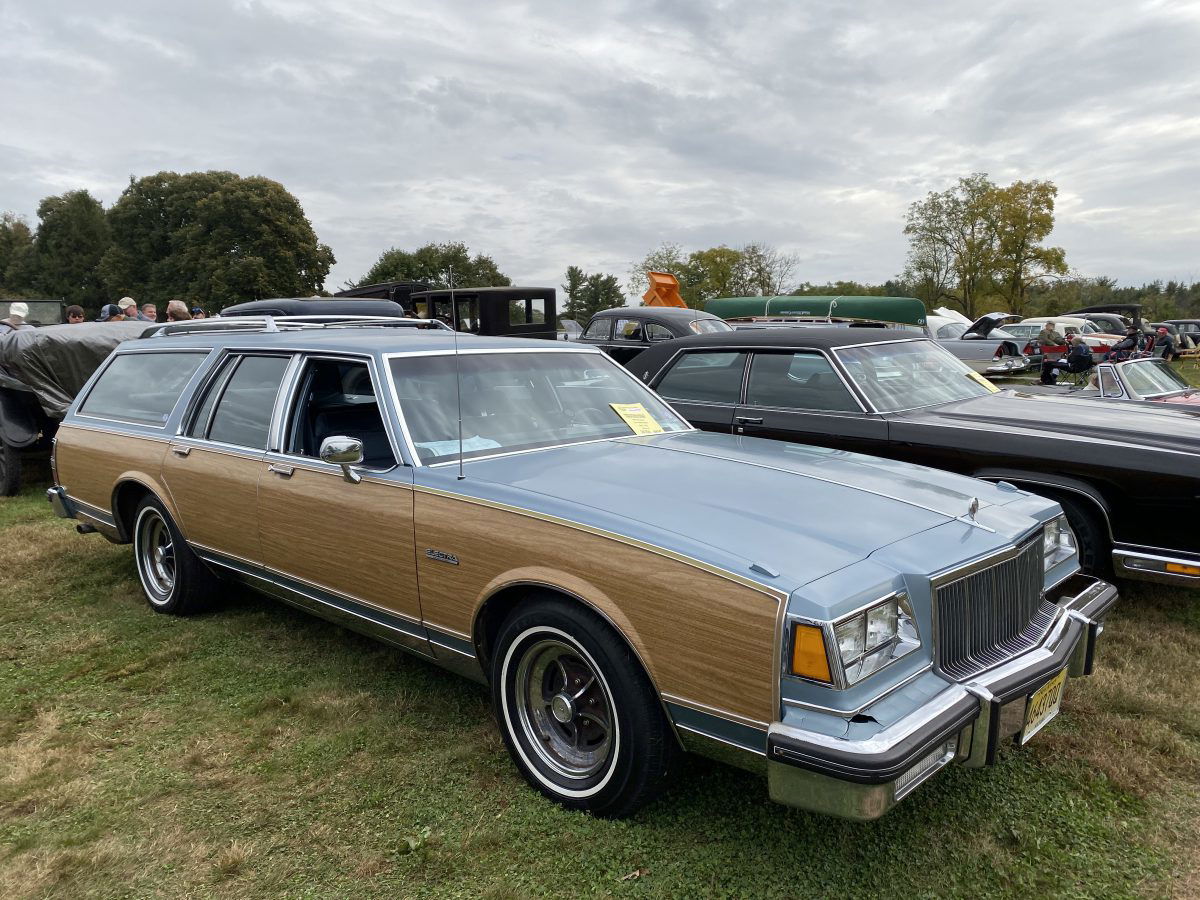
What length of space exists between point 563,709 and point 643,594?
63cm

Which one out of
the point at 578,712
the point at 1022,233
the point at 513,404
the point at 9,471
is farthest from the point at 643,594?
the point at 1022,233

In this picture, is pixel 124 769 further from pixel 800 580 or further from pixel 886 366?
pixel 886 366

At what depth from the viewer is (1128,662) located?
3676 millimetres

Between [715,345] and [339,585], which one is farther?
[715,345]

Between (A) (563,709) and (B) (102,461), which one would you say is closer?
(A) (563,709)

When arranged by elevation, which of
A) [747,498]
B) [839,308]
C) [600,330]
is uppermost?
[839,308]

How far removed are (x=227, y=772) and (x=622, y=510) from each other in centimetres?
186

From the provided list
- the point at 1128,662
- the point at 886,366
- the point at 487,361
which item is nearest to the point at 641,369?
the point at 886,366

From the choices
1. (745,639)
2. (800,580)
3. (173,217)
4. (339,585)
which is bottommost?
(339,585)

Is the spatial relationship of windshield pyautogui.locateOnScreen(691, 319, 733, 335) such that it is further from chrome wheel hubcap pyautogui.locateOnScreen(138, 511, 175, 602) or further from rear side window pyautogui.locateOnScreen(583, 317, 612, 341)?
chrome wheel hubcap pyautogui.locateOnScreen(138, 511, 175, 602)

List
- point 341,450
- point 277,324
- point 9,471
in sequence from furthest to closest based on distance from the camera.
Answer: point 9,471
point 277,324
point 341,450

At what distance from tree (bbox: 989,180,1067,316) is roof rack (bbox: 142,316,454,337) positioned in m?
43.4

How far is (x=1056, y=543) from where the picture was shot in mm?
3016

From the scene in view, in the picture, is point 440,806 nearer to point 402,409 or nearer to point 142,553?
point 402,409
